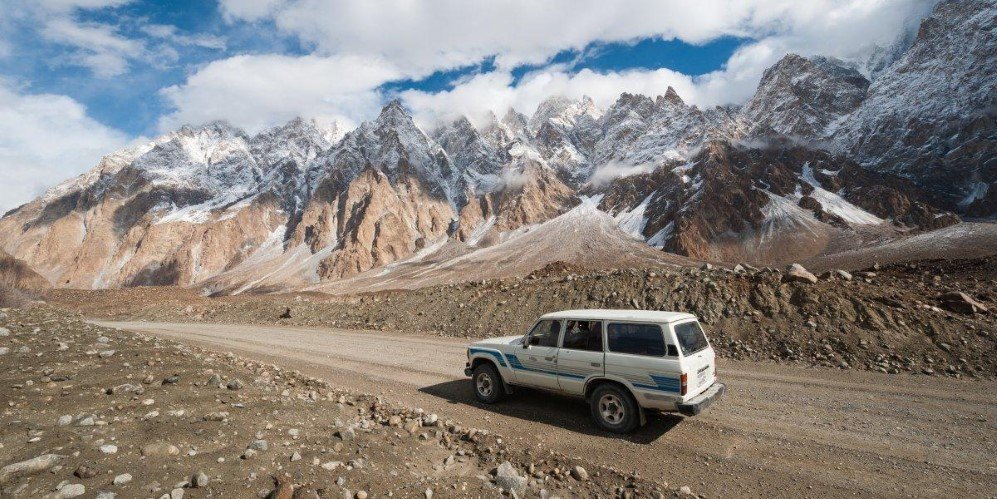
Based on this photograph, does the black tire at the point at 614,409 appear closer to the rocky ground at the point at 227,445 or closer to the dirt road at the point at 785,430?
the dirt road at the point at 785,430

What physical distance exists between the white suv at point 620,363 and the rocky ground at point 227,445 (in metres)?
1.84

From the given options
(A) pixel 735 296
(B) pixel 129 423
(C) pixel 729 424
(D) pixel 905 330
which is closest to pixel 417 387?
(B) pixel 129 423

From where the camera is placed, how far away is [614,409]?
Answer: 8734 mm

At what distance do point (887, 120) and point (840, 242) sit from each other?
89945 millimetres

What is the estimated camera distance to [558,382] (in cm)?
935

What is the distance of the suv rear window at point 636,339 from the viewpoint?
827 cm

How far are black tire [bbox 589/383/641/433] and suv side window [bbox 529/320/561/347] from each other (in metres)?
1.34

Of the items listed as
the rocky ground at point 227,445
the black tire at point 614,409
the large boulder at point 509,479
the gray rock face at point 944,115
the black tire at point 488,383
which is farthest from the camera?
the gray rock face at point 944,115

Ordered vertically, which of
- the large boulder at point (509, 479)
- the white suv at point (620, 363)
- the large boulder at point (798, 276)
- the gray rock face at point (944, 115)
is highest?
the gray rock face at point (944, 115)

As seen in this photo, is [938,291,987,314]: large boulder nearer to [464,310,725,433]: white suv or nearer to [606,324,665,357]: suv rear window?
[464,310,725,433]: white suv

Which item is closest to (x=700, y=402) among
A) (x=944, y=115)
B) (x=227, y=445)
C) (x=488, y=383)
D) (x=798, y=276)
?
(x=488, y=383)

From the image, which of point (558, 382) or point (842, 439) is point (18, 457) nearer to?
point (558, 382)

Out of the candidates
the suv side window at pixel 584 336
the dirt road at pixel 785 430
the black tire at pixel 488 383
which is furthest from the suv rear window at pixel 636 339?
the black tire at pixel 488 383

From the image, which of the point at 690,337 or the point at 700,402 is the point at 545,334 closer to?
the point at 690,337
